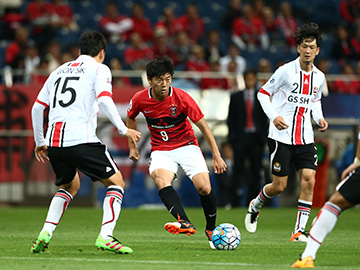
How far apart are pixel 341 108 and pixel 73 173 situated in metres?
10.6

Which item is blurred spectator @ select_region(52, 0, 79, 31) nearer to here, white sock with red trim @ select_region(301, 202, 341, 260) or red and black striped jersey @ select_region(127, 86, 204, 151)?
red and black striped jersey @ select_region(127, 86, 204, 151)

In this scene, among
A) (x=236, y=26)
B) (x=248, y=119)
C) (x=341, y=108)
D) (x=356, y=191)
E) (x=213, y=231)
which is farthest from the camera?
(x=236, y=26)

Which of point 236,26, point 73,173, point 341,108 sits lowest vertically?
point 73,173

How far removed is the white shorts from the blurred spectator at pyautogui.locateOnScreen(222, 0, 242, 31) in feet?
41.5

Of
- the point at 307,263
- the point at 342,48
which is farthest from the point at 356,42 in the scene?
the point at 307,263

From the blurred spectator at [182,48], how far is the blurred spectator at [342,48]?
14.6 ft

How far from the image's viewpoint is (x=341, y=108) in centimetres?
1731

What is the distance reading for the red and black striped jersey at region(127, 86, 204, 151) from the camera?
8711 millimetres

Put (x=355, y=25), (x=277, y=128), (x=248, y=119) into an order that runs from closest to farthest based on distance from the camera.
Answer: (x=277, y=128)
(x=248, y=119)
(x=355, y=25)

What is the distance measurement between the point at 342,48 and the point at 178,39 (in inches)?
192

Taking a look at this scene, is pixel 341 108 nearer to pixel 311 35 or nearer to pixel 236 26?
pixel 236 26

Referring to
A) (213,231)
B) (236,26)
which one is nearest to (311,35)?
(213,231)

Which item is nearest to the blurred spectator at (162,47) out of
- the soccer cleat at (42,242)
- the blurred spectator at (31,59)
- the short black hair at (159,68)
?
the blurred spectator at (31,59)

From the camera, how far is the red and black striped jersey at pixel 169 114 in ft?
28.6
